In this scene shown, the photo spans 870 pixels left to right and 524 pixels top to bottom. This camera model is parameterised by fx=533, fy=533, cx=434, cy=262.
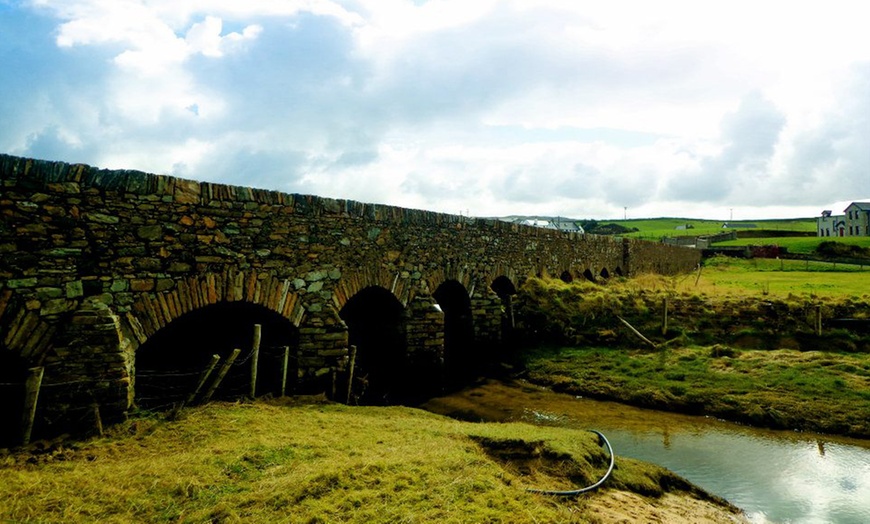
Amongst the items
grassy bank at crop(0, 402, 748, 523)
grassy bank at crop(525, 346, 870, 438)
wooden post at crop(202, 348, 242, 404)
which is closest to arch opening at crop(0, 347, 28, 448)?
grassy bank at crop(0, 402, 748, 523)

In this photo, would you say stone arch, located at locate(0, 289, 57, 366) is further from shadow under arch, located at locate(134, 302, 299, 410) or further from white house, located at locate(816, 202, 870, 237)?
white house, located at locate(816, 202, 870, 237)

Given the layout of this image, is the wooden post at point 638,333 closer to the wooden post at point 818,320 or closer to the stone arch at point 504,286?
the stone arch at point 504,286

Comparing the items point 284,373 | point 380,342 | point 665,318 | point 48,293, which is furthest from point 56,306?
point 665,318

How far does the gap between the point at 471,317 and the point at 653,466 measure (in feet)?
28.1

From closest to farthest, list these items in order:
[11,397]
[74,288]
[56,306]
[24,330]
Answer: [24,330] < [56,306] < [74,288] < [11,397]

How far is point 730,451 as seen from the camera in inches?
351

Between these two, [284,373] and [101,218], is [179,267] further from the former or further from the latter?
[284,373]

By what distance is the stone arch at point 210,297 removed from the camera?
744 cm

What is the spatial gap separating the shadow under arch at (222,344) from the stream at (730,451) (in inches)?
136

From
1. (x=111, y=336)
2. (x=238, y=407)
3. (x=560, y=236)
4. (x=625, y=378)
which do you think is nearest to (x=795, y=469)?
(x=625, y=378)

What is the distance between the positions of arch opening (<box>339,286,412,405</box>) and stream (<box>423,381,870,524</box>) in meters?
1.14

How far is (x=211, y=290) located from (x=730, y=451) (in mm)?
8833

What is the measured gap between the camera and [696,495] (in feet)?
22.5

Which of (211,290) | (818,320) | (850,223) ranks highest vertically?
(850,223)
